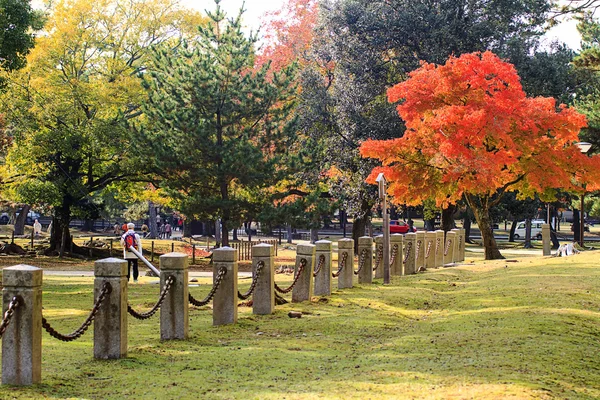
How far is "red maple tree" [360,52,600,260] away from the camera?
25.2 metres

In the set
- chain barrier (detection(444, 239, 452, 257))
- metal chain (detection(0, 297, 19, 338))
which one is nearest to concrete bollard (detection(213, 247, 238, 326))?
metal chain (detection(0, 297, 19, 338))

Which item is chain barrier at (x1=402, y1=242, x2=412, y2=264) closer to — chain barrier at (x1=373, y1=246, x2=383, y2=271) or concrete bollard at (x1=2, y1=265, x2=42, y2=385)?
chain barrier at (x1=373, y1=246, x2=383, y2=271)

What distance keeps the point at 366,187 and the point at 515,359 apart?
27113 mm

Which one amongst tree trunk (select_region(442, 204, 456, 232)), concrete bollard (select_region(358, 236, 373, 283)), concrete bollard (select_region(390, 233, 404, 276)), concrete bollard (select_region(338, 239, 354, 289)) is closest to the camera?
concrete bollard (select_region(338, 239, 354, 289))

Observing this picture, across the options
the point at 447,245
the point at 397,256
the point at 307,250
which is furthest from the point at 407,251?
the point at 307,250

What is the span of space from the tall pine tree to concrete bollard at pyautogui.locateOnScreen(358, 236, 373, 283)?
10.4m

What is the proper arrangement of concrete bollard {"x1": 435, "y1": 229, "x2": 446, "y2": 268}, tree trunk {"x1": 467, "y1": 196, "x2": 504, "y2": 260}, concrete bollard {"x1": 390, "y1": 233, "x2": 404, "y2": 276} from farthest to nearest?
1. tree trunk {"x1": 467, "y1": 196, "x2": 504, "y2": 260}
2. concrete bollard {"x1": 435, "y1": 229, "x2": 446, "y2": 268}
3. concrete bollard {"x1": 390, "y1": 233, "x2": 404, "y2": 276}

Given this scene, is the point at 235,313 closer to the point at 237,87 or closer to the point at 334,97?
the point at 237,87

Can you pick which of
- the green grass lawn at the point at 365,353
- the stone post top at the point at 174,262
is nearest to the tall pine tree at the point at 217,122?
the green grass lawn at the point at 365,353

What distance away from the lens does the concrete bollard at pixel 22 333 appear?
23.9ft

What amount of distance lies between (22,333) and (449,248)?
22.7 metres

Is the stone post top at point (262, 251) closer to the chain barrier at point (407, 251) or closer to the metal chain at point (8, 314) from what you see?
the metal chain at point (8, 314)

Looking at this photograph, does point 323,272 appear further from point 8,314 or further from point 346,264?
point 8,314

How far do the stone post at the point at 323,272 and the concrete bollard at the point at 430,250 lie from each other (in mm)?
10123
